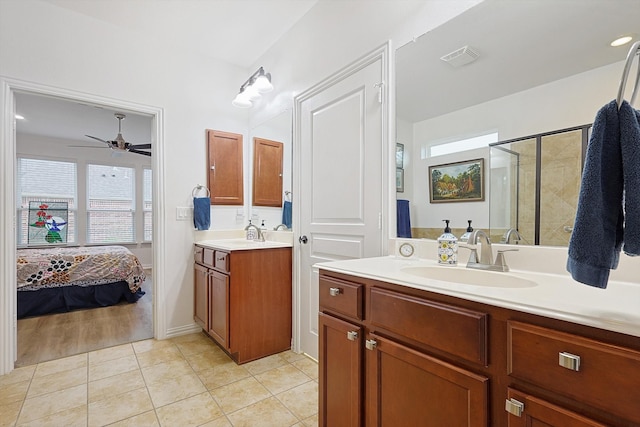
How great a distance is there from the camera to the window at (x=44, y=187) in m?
5.05

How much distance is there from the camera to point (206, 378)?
2.05m

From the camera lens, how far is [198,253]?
111 inches

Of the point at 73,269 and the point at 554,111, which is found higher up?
the point at 554,111

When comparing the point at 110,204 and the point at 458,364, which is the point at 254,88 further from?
the point at 110,204

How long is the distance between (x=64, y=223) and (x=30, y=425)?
4963mm

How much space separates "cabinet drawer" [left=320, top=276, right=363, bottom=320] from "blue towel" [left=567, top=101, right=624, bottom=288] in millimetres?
713

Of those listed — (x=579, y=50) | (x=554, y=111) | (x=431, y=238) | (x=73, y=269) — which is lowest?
(x=73, y=269)

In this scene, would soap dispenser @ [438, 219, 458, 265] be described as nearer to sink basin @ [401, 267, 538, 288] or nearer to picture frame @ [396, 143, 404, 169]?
sink basin @ [401, 267, 538, 288]

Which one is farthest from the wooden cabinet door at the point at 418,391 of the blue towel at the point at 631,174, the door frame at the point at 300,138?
the door frame at the point at 300,138

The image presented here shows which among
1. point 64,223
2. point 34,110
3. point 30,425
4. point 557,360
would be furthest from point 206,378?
point 64,223

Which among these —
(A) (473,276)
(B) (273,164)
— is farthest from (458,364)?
(B) (273,164)

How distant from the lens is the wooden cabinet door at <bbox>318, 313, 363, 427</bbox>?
1190 millimetres

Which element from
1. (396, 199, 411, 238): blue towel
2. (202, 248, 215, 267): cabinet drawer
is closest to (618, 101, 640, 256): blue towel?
(396, 199, 411, 238): blue towel

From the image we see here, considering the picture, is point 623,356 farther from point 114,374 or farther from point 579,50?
point 114,374
